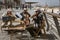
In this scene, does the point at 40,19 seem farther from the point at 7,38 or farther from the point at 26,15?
the point at 7,38

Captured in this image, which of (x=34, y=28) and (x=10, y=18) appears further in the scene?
(x=10, y=18)

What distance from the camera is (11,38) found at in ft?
33.7

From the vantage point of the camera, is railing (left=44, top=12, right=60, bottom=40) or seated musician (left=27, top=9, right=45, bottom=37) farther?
seated musician (left=27, top=9, right=45, bottom=37)

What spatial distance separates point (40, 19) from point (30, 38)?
39.4 inches

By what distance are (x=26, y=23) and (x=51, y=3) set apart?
175ft

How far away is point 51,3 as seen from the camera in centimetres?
6303

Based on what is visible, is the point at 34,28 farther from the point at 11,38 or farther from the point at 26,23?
the point at 11,38

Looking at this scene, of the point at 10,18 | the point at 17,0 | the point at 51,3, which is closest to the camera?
the point at 10,18

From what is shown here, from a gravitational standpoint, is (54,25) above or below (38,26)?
below

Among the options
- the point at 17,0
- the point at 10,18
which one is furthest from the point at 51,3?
the point at 10,18

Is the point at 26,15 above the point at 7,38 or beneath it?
above

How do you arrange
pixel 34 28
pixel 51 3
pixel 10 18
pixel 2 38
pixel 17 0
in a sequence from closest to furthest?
pixel 34 28 → pixel 2 38 → pixel 10 18 → pixel 51 3 → pixel 17 0

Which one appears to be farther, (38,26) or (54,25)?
(54,25)

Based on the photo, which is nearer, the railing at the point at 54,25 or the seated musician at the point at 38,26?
the railing at the point at 54,25
